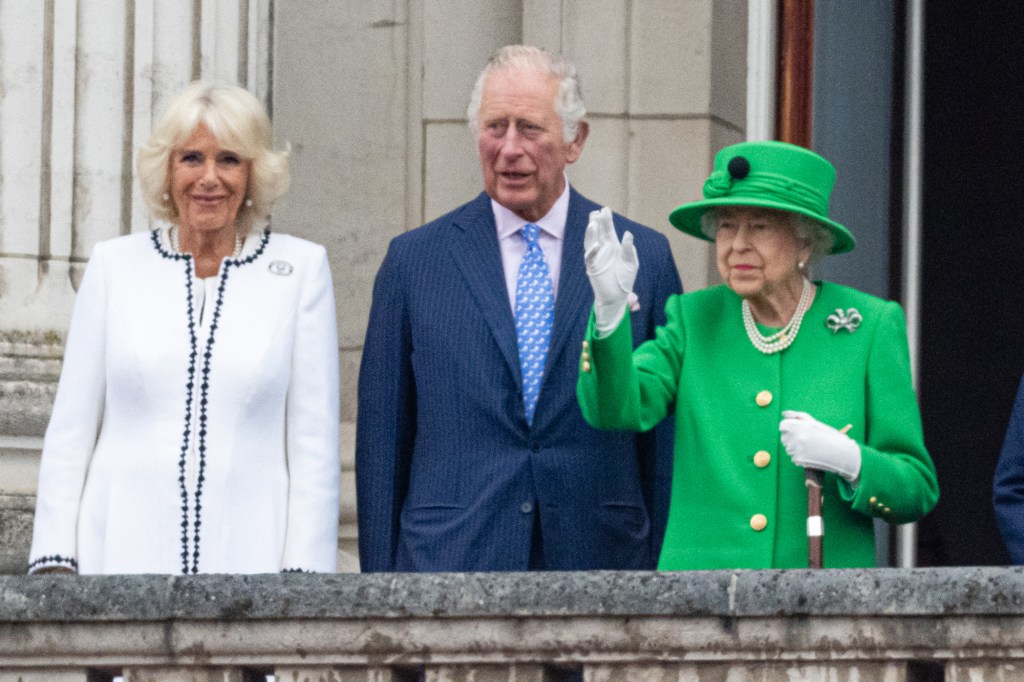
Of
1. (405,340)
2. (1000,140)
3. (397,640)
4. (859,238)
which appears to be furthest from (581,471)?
(1000,140)

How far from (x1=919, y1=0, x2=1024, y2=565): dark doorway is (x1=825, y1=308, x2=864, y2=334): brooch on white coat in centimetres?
323

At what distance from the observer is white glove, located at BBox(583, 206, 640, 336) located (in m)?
4.62

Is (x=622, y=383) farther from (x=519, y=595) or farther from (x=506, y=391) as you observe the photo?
(x=519, y=595)

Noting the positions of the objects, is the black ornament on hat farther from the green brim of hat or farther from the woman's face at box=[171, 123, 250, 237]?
the woman's face at box=[171, 123, 250, 237]

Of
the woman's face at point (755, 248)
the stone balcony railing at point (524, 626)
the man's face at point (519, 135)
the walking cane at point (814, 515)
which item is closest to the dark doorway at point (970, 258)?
the man's face at point (519, 135)

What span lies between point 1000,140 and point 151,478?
404 centimetres

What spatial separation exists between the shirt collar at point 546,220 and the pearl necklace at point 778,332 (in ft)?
1.77

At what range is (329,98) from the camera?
728 cm

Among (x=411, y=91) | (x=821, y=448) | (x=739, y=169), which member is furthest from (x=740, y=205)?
(x=411, y=91)

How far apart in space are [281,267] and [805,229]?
1075mm

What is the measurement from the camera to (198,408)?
513 cm

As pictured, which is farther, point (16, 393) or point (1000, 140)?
point (1000, 140)

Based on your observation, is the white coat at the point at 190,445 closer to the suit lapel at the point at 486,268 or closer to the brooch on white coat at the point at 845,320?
the suit lapel at the point at 486,268

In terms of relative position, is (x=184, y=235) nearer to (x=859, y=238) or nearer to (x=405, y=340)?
(x=405, y=340)
